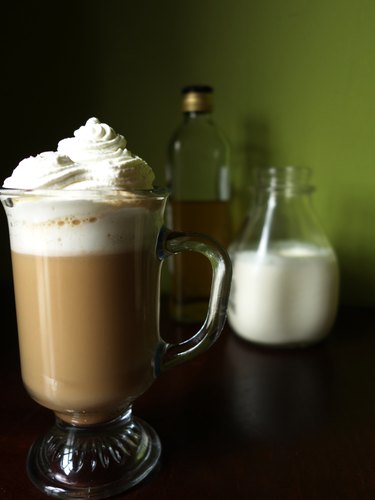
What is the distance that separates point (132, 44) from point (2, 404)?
2.55 ft

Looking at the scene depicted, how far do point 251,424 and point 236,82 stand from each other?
0.72 meters

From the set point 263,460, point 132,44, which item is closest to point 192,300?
point 263,460

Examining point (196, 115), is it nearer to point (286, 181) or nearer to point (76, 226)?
point (286, 181)

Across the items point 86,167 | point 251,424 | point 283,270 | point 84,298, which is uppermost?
point 86,167

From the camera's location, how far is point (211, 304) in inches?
21.0

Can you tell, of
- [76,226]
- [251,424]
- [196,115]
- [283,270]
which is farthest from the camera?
[196,115]

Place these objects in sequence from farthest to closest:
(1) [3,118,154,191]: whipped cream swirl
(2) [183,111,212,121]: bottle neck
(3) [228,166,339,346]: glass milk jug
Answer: (2) [183,111,212,121]: bottle neck, (3) [228,166,339,346]: glass milk jug, (1) [3,118,154,191]: whipped cream swirl

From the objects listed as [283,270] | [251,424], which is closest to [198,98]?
[283,270]

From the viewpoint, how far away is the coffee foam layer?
0.43 metres

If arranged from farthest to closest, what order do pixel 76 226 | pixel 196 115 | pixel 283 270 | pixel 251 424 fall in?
pixel 196 115, pixel 283 270, pixel 251 424, pixel 76 226

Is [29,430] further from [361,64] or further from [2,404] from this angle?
[361,64]

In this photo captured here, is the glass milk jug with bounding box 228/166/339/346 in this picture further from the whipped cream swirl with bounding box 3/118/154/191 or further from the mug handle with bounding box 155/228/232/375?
the whipped cream swirl with bounding box 3/118/154/191

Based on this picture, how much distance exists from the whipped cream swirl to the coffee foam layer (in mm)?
20

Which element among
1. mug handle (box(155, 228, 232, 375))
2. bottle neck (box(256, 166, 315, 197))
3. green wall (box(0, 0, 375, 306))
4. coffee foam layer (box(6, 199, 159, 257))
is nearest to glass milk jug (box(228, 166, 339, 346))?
bottle neck (box(256, 166, 315, 197))
